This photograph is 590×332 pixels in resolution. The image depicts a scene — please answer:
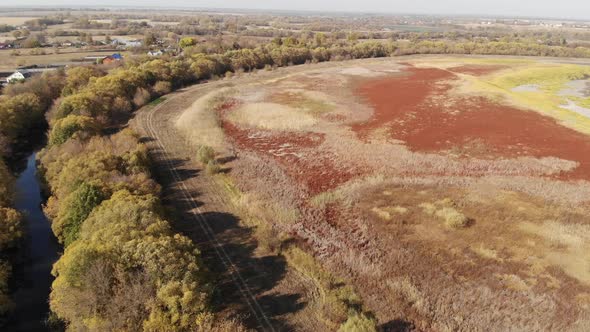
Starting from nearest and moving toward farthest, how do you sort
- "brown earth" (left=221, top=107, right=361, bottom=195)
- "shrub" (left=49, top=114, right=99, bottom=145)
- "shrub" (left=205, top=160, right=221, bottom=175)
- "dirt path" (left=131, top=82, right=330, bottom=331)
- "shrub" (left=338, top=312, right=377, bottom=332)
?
"shrub" (left=338, top=312, right=377, bottom=332), "dirt path" (left=131, top=82, right=330, bottom=331), "brown earth" (left=221, top=107, right=361, bottom=195), "shrub" (left=205, top=160, right=221, bottom=175), "shrub" (left=49, top=114, right=99, bottom=145)

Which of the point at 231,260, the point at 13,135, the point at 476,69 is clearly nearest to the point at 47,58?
the point at 13,135

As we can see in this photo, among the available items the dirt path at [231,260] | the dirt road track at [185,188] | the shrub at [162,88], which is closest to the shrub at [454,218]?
the dirt path at [231,260]

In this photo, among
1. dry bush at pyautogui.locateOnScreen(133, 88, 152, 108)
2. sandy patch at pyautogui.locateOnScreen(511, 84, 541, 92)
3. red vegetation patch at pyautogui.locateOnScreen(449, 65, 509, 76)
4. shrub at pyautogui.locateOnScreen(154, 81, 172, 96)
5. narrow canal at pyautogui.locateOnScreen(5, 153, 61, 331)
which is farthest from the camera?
red vegetation patch at pyautogui.locateOnScreen(449, 65, 509, 76)

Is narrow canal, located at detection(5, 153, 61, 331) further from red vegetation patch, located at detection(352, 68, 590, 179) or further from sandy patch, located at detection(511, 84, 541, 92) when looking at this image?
sandy patch, located at detection(511, 84, 541, 92)

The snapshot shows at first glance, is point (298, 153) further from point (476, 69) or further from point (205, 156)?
point (476, 69)

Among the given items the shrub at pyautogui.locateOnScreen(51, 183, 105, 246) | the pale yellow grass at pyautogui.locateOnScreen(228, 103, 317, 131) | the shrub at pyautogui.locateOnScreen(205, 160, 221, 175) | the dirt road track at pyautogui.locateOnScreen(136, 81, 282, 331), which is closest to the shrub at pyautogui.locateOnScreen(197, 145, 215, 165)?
the shrub at pyautogui.locateOnScreen(205, 160, 221, 175)

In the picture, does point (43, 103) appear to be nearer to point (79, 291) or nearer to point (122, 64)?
point (122, 64)
